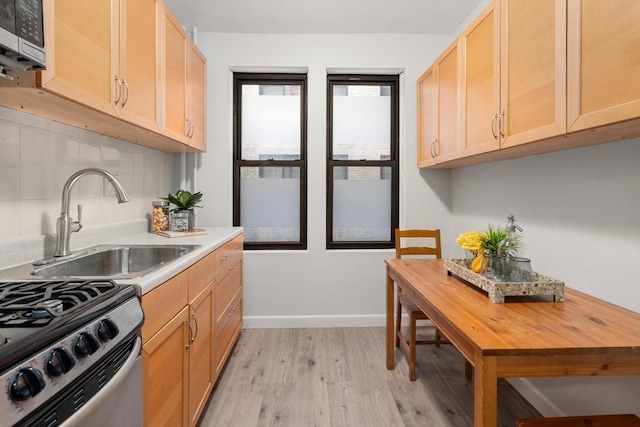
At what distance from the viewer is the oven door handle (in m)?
0.69

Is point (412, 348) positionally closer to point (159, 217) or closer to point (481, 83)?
point (481, 83)

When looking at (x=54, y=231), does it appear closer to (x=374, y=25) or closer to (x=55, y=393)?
(x=55, y=393)

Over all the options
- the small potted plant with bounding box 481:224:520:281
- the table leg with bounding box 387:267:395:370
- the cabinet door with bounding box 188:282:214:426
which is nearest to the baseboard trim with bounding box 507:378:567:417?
the table leg with bounding box 387:267:395:370

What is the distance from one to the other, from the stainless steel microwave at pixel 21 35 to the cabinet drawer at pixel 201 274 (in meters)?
0.90

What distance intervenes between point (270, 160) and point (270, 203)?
1.35 ft

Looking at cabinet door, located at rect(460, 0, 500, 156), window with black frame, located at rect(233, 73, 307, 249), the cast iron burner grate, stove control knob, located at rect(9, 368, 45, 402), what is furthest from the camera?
window with black frame, located at rect(233, 73, 307, 249)

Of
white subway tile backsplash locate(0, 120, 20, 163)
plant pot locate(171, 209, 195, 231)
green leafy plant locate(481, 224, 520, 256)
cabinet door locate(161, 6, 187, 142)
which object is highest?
cabinet door locate(161, 6, 187, 142)

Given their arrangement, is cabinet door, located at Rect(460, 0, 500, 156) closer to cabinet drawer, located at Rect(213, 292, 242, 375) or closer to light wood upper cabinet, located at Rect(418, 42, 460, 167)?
light wood upper cabinet, located at Rect(418, 42, 460, 167)

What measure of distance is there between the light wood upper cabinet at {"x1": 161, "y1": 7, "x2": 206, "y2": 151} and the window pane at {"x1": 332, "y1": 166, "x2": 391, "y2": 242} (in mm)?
1358

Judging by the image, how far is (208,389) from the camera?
67.7 inches

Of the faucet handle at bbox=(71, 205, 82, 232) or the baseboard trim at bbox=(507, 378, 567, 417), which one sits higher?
the faucet handle at bbox=(71, 205, 82, 232)

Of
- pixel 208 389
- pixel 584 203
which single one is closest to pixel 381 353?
pixel 208 389

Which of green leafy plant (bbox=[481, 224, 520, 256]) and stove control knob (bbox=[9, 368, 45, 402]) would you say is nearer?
stove control knob (bbox=[9, 368, 45, 402])

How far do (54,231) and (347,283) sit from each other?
217 cm
